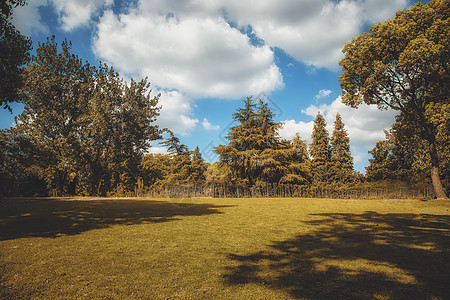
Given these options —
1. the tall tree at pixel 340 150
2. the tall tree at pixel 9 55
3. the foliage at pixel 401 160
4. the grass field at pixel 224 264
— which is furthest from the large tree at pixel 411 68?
the tall tree at pixel 9 55

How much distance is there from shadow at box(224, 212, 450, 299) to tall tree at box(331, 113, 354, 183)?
111 feet

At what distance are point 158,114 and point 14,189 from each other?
17266 mm

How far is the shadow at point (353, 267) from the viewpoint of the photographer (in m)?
2.91

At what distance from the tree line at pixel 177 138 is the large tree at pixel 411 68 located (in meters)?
0.07

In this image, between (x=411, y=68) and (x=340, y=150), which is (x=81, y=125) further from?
(x=340, y=150)

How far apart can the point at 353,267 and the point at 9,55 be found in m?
14.6

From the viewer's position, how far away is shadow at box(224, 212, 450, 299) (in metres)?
2.91

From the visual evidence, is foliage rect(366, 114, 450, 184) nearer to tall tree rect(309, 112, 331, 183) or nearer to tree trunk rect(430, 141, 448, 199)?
tall tree rect(309, 112, 331, 183)

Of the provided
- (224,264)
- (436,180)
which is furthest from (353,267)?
(436,180)

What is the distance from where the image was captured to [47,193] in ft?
83.5

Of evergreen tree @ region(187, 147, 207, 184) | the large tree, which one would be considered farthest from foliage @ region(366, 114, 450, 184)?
evergreen tree @ region(187, 147, 207, 184)

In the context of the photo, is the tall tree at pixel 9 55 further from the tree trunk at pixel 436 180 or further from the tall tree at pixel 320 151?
the tall tree at pixel 320 151

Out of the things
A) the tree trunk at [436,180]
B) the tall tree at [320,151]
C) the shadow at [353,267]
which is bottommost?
the shadow at [353,267]

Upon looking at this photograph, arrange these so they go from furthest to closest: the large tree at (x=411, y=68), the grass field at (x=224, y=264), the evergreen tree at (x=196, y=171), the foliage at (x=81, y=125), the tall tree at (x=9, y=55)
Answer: the evergreen tree at (x=196, y=171) < the foliage at (x=81, y=125) < the large tree at (x=411, y=68) < the tall tree at (x=9, y=55) < the grass field at (x=224, y=264)
